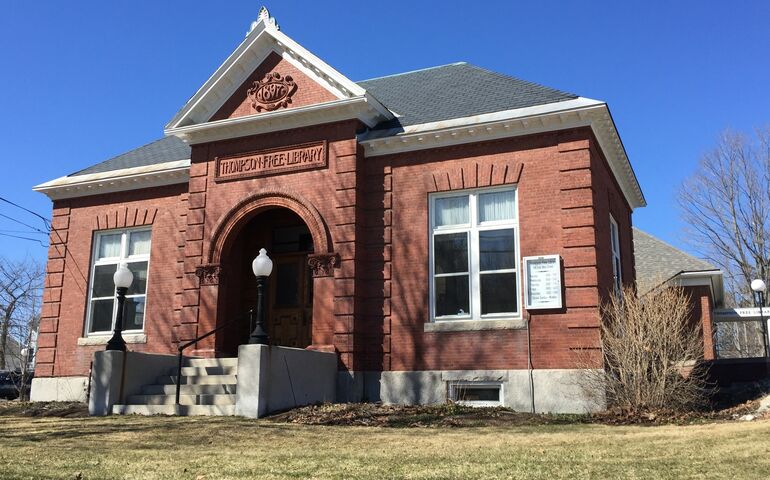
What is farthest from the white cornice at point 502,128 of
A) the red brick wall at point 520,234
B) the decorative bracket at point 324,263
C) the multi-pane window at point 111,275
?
the multi-pane window at point 111,275

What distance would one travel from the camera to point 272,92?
16.7 meters

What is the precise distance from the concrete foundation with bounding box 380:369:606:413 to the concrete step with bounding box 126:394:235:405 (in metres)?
3.47

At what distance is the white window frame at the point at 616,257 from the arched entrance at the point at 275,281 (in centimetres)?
749

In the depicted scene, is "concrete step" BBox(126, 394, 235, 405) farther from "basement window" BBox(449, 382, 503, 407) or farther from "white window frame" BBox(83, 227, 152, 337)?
"basement window" BBox(449, 382, 503, 407)

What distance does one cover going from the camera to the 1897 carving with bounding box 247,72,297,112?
16.5 m

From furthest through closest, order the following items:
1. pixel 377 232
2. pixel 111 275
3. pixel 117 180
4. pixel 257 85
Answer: pixel 111 275 < pixel 117 180 < pixel 257 85 < pixel 377 232

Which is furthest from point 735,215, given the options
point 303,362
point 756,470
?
point 756,470

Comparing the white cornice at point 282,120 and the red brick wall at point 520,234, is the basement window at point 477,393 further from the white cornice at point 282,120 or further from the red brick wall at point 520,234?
the white cornice at point 282,120

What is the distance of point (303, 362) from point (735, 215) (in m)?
30.7

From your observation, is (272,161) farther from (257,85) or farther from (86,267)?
(86,267)

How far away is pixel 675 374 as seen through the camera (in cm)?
1244

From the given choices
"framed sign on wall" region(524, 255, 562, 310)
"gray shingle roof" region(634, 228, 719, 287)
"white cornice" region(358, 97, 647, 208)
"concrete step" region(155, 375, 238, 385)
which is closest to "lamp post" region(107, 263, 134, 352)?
"concrete step" region(155, 375, 238, 385)

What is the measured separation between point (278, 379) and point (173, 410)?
2.11m

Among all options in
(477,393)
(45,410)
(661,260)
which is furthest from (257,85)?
(661,260)
